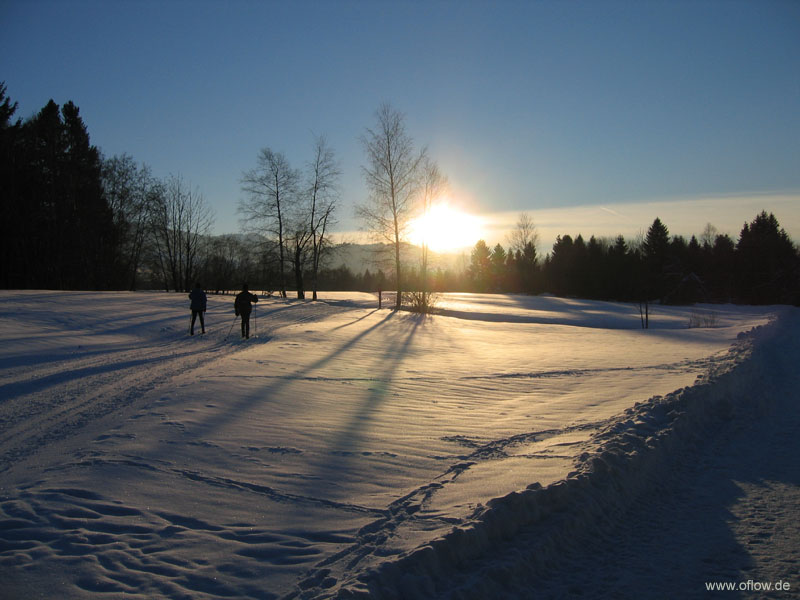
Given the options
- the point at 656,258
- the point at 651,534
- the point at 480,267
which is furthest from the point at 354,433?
the point at 480,267

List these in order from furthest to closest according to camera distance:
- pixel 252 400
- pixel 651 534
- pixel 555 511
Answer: pixel 252 400 < pixel 555 511 < pixel 651 534

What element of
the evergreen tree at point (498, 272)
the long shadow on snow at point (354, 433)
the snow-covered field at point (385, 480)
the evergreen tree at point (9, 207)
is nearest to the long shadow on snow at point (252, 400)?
the snow-covered field at point (385, 480)

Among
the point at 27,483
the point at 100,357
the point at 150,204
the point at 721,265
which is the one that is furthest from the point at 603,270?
the point at 27,483

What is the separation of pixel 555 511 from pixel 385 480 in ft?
5.76

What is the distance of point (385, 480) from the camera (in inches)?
195

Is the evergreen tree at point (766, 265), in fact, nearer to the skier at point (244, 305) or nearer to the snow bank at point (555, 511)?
the snow bank at point (555, 511)

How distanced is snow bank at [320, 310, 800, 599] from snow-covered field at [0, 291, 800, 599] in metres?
0.02

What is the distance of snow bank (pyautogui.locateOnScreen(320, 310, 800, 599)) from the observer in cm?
316

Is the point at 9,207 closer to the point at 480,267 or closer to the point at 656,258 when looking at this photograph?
the point at 480,267

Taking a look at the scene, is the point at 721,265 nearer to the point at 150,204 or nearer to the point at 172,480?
the point at 150,204

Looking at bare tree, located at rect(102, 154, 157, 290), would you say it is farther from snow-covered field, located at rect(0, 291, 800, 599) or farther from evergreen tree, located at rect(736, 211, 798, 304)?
evergreen tree, located at rect(736, 211, 798, 304)

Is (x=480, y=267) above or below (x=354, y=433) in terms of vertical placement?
above

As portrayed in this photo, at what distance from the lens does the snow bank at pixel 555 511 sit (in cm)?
316

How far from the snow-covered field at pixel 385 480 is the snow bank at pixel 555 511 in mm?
20
